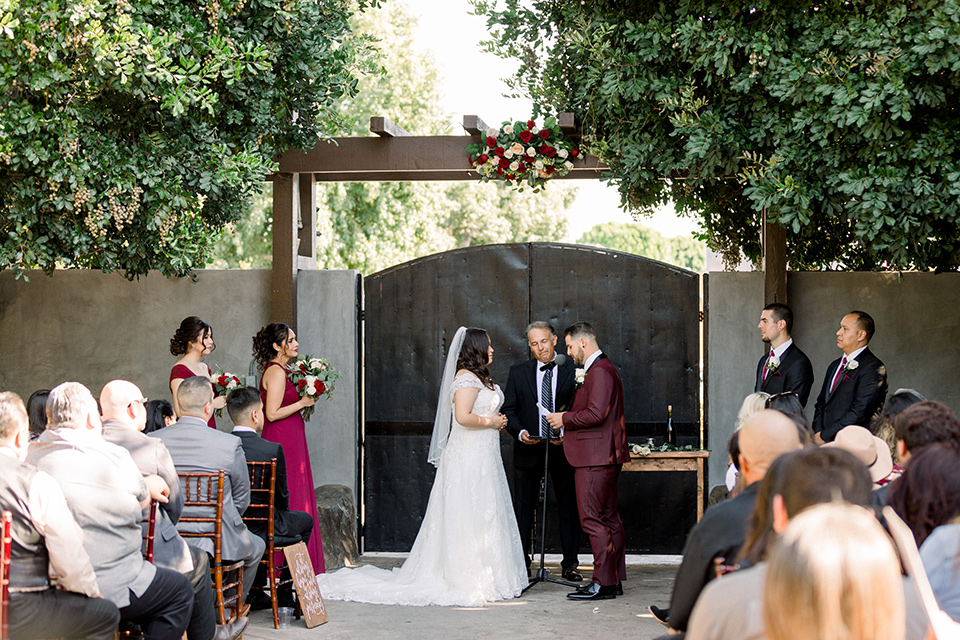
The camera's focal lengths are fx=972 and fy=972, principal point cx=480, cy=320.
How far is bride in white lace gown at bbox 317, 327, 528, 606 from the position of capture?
6773 millimetres

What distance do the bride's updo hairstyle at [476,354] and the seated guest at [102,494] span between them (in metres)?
3.14

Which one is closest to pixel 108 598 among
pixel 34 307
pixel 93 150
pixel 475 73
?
pixel 93 150

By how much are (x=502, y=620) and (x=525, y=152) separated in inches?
134

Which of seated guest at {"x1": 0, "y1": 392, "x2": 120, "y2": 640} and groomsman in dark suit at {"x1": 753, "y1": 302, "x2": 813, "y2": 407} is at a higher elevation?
groomsman in dark suit at {"x1": 753, "y1": 302, "x2": 813, "y2": 407}

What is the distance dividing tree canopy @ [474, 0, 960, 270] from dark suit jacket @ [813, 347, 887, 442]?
28.7 inches

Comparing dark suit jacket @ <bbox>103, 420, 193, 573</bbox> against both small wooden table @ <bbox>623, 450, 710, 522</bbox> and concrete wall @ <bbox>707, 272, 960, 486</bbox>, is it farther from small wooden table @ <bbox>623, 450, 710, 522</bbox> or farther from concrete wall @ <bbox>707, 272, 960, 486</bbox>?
concrete wall @ <bbox>707, 272, 960, 486</bbox>

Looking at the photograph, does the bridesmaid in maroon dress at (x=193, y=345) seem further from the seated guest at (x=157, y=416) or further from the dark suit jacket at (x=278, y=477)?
the dark suit jacket at (x=278, y=477)

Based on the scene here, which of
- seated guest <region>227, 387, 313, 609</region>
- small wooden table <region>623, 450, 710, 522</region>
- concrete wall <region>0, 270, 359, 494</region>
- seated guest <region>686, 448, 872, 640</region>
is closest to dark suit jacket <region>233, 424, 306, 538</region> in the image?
seated guest <region>227, 387, 313, 609</region>

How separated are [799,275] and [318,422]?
4033mm

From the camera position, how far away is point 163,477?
15.1 ft

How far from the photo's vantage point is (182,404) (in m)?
5.31

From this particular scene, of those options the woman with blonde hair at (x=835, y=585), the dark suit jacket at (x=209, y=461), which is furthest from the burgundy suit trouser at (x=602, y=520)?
the woman with blonde hair at (x=835, y=585)

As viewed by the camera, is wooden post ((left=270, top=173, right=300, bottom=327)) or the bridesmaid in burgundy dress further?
wooden post ((left=270, top=173, right=300, bottom=327))

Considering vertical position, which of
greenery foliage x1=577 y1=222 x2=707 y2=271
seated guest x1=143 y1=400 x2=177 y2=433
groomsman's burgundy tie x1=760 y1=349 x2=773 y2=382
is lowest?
seated guest x1=143 y1=400 x2=177 y2=433
